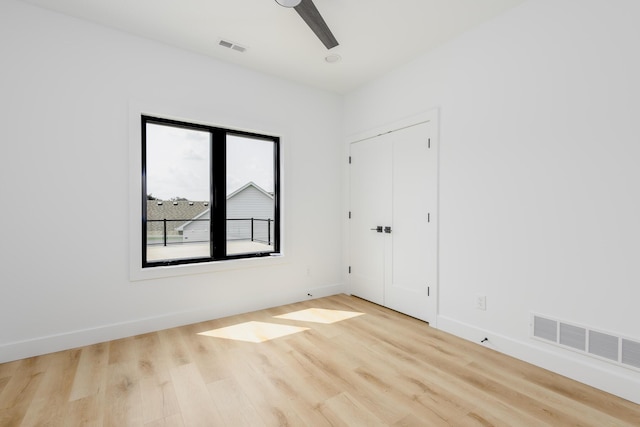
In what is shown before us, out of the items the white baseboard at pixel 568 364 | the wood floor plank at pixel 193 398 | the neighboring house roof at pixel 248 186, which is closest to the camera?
the wood floor plank at pixel 193 398

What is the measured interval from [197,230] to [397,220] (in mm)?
2359

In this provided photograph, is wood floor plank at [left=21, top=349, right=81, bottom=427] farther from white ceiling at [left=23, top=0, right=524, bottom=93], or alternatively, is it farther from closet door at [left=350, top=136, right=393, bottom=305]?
closet door at [left=350, top=136, right=393, bottom=305]

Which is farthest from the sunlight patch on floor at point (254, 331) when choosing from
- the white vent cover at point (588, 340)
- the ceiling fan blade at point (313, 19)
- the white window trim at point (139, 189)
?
the ceiling fan blade at point (313, 19)

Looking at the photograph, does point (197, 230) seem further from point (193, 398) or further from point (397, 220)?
point (397, 220)

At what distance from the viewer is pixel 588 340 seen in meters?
2.09

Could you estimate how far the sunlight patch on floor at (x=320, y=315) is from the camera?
3.29m

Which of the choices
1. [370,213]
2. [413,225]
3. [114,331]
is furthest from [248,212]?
[413,225]

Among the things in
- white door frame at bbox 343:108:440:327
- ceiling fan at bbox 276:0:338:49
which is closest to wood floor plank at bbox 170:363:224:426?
white door frame at bbox 343:108:440:327

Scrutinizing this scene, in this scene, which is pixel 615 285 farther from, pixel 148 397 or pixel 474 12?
pixel 148 397

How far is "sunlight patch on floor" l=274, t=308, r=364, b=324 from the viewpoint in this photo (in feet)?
10.8

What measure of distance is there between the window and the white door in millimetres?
1156

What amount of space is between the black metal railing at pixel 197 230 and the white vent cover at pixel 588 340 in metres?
3.02

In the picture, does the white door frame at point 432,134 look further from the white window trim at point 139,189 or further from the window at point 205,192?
the white window trim at point 139,189

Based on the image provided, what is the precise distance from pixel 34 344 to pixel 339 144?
3896mm
